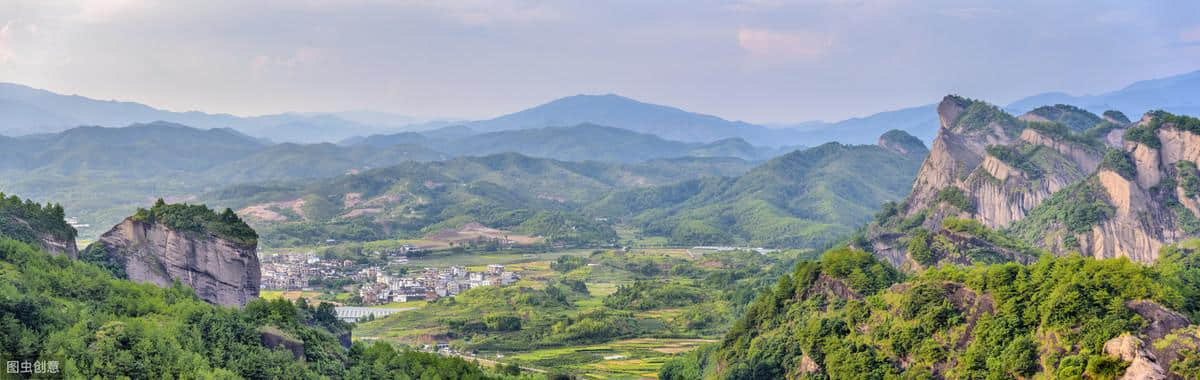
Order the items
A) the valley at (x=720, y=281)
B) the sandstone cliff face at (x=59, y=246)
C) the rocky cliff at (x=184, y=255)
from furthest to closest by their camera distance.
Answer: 1. the rocky cliff at (x=184, y=255)
2. the sandstone cliff face at (x=59, y=246)
3. the valley at (x=720, y=281)

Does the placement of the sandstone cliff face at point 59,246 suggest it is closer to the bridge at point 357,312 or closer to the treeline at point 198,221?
the treeline at point 198,221

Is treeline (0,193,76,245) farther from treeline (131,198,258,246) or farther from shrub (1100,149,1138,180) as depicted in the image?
shrub (1100,149,1138,180)

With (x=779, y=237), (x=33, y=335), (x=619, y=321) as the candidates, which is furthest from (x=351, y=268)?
(x=33, y=335)

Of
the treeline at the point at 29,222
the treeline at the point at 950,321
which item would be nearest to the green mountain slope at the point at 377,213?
the treeline at the point at 29,222

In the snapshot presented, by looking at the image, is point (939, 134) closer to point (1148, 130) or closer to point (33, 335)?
point (1148, 130)

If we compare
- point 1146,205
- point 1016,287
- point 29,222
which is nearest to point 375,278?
point 29,222

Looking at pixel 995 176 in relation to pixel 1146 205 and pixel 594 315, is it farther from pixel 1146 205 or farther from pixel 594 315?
pixel 594 315

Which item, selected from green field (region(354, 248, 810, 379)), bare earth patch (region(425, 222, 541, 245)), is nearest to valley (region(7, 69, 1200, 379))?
green field (region(354, 248, 810, 379))

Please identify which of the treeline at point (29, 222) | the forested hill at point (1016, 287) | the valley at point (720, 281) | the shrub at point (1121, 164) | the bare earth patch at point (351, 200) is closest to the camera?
the forested hill at point (1016, 287)
